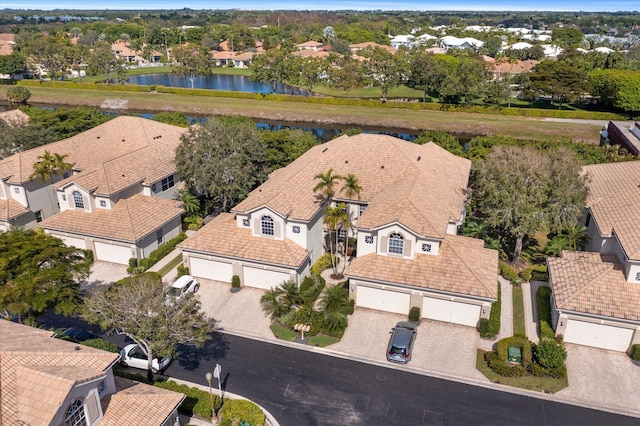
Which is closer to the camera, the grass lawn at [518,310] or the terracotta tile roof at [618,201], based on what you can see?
the grass lawn at [518,310]

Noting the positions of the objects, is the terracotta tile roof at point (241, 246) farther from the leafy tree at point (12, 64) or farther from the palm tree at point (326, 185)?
the leafy tree at point (12, 64)

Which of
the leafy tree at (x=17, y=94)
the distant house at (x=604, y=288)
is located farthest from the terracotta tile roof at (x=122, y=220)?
the leafy tree at (x=17, y=94)

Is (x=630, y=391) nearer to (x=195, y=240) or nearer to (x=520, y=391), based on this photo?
(x=520, y=391)

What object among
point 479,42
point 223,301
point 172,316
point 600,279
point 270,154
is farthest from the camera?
point 479,42

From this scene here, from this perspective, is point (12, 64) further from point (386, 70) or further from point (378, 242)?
point (378, 242)

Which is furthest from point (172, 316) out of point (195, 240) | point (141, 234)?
point (141, 234)
